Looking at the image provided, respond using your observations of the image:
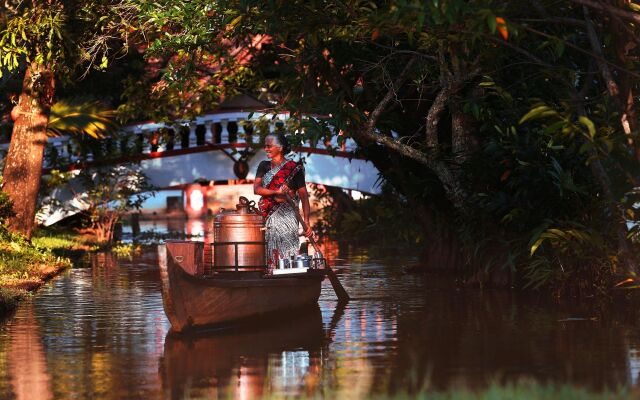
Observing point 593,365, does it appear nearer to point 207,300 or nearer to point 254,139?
point 207,300

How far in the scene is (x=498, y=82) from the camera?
62.2ft

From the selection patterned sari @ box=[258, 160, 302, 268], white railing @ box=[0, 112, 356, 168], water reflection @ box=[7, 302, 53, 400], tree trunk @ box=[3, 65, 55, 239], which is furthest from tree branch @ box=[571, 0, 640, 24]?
white railing @ box=[0, 112, 356, 168]

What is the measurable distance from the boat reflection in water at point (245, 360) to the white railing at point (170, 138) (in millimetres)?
15266

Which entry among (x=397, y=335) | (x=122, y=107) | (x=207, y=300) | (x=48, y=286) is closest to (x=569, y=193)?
(x=397, y=335)

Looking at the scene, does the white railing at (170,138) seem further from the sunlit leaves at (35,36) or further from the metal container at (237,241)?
the metal container at (237,241)

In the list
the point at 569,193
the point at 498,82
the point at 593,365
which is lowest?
the point at 593,365

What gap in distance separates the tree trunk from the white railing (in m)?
3.95

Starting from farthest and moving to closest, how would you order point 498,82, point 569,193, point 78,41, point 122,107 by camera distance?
point 122,107, point 78,41, point 498,82, point 569,193

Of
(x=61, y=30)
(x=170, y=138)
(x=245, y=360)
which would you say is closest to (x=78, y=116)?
(x=170, y=138)

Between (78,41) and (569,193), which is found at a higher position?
(78,41)

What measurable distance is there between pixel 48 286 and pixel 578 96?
870 cm

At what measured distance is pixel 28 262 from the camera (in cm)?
2253

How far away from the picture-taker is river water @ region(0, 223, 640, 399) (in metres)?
10.9

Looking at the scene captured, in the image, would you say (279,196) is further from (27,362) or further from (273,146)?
(27,362)
